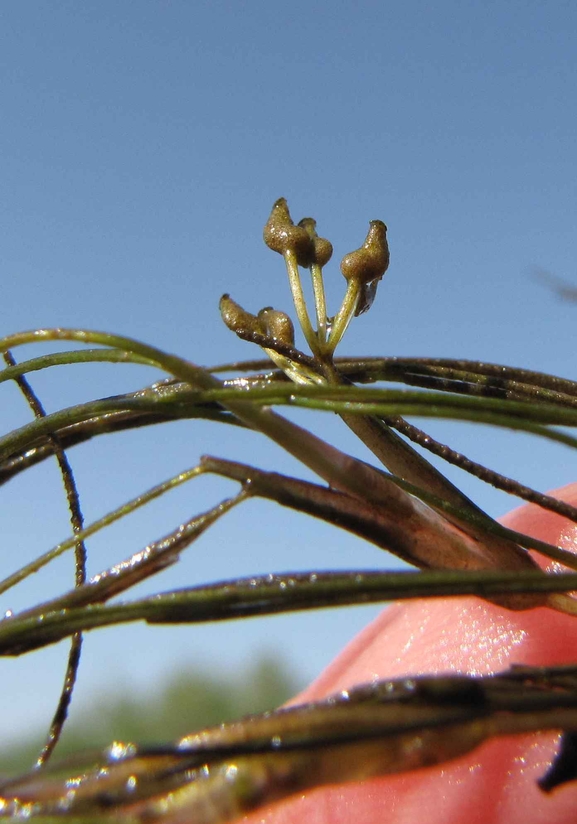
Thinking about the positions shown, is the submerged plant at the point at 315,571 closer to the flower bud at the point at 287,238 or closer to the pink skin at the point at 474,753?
the flower bud at the point at 287,238

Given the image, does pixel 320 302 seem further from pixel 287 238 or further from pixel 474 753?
pixel 474 753

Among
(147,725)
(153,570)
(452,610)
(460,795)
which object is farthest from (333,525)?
(147,725)

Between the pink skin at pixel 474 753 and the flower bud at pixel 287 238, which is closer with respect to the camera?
the flower bud at pixel 287 238

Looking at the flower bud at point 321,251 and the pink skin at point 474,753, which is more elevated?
the flower bud at point 321,251

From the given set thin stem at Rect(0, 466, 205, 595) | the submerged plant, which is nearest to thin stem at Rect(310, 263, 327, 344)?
the submerged plant

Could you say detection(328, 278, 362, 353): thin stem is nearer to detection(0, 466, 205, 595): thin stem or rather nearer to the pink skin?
detection(0, 466, 205, 595): thin stem

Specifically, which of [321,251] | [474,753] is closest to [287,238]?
[321,251]

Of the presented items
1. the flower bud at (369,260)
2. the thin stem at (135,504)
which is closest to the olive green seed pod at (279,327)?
the flower bud at (369,260)

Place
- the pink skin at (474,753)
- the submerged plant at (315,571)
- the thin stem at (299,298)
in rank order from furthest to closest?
the pink skin at (474,753)
the thin stem at (299,298)
the submerged plant at (315,571)
